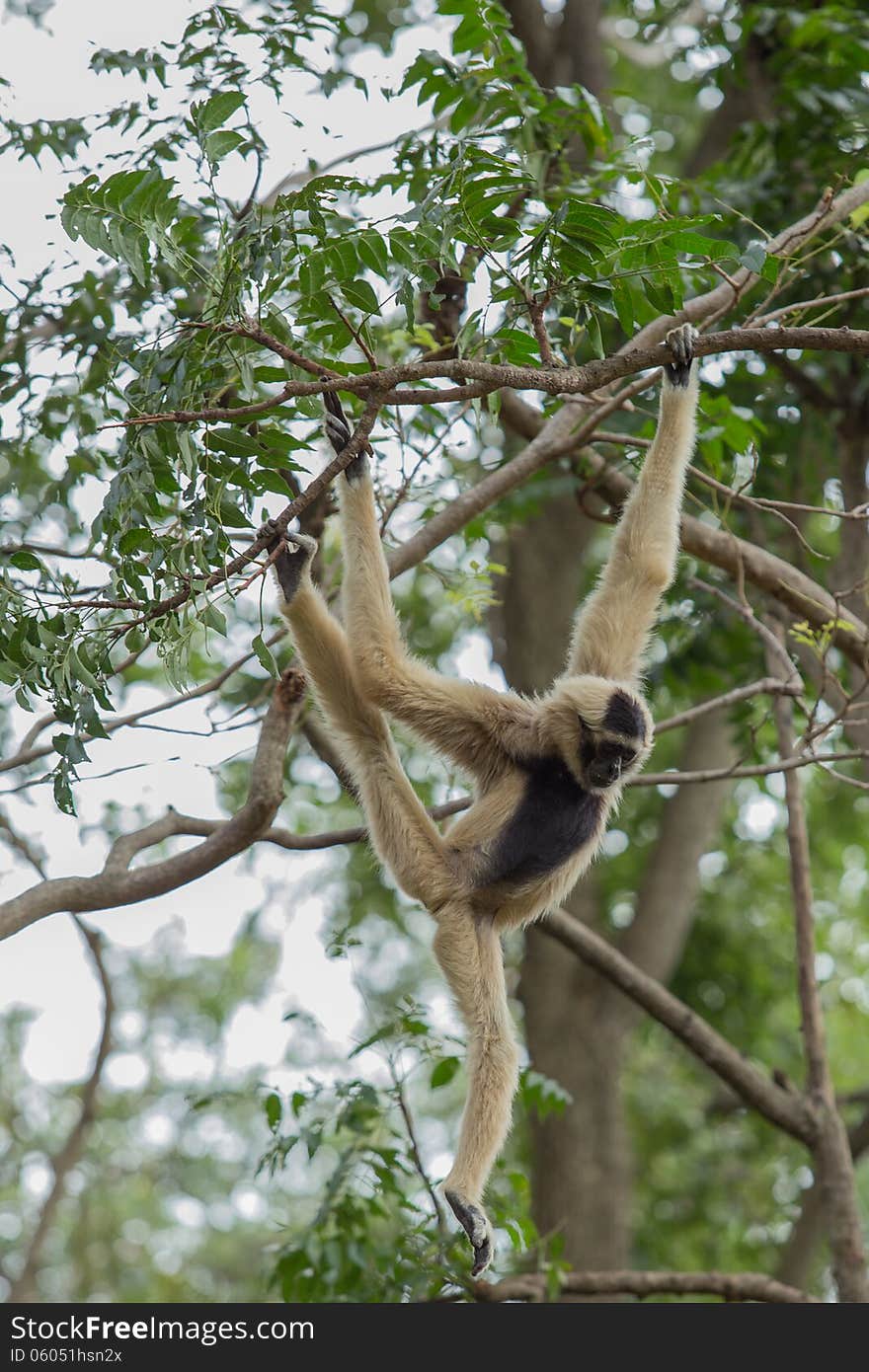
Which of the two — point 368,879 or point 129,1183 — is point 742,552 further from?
point 129,1183

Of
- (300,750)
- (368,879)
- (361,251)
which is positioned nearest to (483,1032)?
(361,251)

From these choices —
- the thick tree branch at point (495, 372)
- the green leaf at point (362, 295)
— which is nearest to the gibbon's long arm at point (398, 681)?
the green leaf at point (362, 295)

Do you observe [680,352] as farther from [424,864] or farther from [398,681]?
[424,864]

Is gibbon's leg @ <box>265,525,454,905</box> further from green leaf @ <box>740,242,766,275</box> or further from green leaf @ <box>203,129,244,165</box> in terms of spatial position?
green leaf @ <box>740,242,766,275</box>

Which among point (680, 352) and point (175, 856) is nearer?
point (680, 352)

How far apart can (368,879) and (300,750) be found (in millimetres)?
2050

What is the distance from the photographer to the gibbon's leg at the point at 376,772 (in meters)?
4.73

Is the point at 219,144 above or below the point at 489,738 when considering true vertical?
above

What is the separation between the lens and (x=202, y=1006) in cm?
1644

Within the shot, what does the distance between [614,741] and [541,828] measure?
50 centimetres

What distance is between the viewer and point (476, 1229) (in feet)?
14.1

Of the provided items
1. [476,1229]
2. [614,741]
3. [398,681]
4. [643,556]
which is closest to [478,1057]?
[476,1229]

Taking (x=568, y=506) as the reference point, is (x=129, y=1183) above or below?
below

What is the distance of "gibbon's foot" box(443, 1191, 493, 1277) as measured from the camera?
430 centimetres
